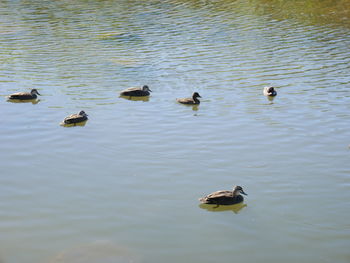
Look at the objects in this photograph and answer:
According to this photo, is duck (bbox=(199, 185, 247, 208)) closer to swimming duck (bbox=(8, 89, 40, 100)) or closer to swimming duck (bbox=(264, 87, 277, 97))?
swimming duck (bbox=(264, 87, 277, 97))

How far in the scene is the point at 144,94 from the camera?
61.2 feet

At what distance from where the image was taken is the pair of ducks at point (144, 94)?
1780cm

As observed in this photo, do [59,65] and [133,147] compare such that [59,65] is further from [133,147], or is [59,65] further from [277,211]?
[277,211]

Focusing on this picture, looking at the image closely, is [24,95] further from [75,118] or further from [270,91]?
[270,91]

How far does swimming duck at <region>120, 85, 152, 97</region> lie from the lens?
1848cm

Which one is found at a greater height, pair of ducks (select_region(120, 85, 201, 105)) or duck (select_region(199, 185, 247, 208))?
pair of ducks (select_region(120, 85, 201, 105))

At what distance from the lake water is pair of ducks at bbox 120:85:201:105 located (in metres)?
0.33

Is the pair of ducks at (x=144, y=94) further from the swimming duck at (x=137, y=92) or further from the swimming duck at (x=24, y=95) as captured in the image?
the swimming duck at (x=24, y=95)

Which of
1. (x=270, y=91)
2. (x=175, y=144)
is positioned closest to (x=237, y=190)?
(x=175, y=144)

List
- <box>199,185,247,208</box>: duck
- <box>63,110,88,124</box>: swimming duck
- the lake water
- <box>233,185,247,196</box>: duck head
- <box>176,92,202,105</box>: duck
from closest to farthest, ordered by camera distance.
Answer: the lake water, <box>199,185,247,208</box>: duck, <box>233,185,247,196</box>: duck head, <box>63,110,88,124</box>: swimming duck, <box>176,92,202,105</box>: duck

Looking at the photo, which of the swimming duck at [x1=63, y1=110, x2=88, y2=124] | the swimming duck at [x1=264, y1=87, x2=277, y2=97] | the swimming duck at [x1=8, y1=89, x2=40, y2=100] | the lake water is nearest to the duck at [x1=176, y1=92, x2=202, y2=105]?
the lake water

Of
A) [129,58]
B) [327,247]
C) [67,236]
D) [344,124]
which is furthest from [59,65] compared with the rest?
[327,247]

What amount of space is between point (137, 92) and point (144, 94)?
252 mm

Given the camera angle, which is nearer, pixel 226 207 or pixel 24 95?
pixel 226 207
